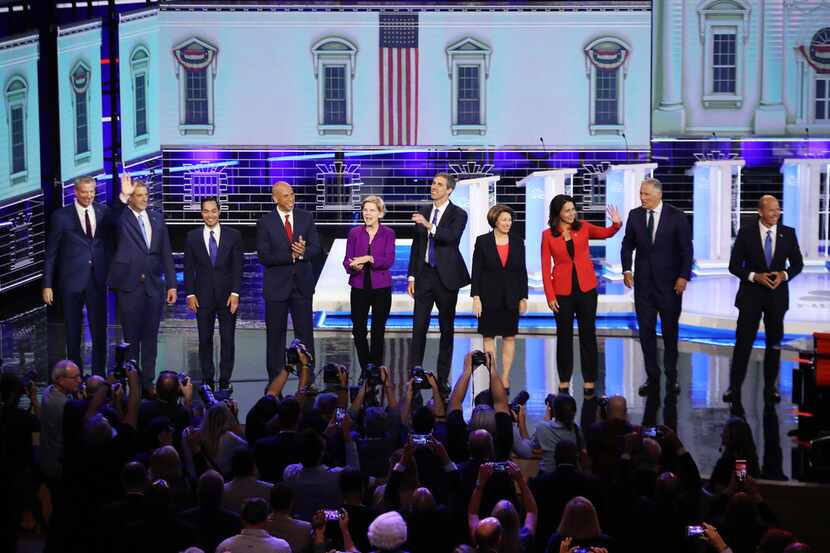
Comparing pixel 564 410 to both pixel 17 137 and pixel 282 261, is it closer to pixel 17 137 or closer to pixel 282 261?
pixel 282 261

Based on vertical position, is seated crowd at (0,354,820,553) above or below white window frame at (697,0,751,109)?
below

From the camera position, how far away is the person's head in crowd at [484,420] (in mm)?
7055

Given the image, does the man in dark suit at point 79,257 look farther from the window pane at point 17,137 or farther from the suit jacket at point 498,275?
the window pane at point 17,137

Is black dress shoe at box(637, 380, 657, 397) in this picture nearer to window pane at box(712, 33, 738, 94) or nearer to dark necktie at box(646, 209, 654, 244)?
dark necktie at box(646, 209, 654, 244)

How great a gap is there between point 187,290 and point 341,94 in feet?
21.8

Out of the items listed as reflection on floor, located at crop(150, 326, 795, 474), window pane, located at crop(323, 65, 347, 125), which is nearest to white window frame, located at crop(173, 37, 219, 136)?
window pane, located at crop(323, 65, 347, 125)

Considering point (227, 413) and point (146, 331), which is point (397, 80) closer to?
point (146, 331)

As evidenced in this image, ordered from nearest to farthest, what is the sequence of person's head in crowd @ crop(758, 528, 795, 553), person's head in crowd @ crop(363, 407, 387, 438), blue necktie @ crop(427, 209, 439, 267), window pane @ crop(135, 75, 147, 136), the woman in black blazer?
person's head in crowd @ crop(758, 528, 795, 553) < person's head in crowd @ crop(363, 407, 387, 438) < the woman in black blazer < blue necktie @ crop(427, 209, 439, 267) < window pane @ crop(135, 75, 147, 136)

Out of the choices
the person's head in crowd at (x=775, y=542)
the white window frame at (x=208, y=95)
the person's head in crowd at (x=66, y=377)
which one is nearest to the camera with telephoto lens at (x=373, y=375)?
the person's head in crowd at (x=66, y=377)

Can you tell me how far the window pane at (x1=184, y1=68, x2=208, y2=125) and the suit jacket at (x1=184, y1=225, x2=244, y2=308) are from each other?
6297mm

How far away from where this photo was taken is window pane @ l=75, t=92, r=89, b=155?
14.4 meters

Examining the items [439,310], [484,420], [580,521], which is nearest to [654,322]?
[439,310]

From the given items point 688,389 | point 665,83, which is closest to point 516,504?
point 688,389

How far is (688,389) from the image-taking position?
10.3m
